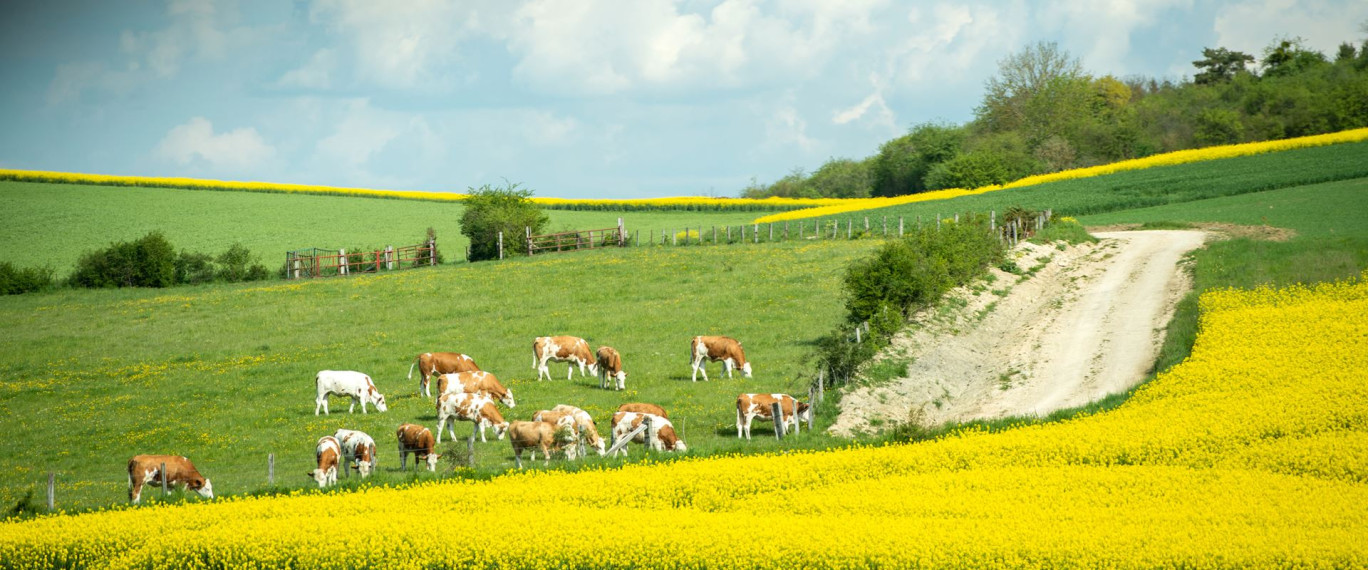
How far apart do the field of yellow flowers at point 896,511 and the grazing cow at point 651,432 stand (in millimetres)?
1990

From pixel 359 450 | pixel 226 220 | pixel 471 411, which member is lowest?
pixel 359 450

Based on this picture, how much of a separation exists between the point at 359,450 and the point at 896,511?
1125 cm

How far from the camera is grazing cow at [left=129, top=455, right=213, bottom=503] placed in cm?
2102

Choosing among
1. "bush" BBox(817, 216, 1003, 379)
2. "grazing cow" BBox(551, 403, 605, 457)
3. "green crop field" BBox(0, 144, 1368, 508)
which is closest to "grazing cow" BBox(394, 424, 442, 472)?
"green crop field" BBox(0, 144, 1368, 508)

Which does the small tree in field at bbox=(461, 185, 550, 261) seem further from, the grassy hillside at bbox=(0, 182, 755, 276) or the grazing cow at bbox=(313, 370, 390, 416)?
the grazing cow at bbox=(313, 370, 390, 416)

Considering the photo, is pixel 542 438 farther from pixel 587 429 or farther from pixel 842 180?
pixel 842 180

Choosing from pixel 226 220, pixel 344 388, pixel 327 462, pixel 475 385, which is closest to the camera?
pixel 327 462

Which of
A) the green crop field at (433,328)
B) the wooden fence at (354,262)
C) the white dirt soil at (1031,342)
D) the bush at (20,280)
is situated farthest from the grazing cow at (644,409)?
the bush at (20,280)

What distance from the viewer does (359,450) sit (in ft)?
73.7

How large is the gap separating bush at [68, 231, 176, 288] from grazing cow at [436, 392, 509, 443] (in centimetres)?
3695

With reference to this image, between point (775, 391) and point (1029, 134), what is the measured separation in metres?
83.0

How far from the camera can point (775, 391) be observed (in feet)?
94.2

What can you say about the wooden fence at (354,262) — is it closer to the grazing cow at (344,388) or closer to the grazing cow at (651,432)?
the grazing cow at (344,388)

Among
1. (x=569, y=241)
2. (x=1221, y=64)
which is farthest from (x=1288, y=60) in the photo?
(x=569, y=241)
